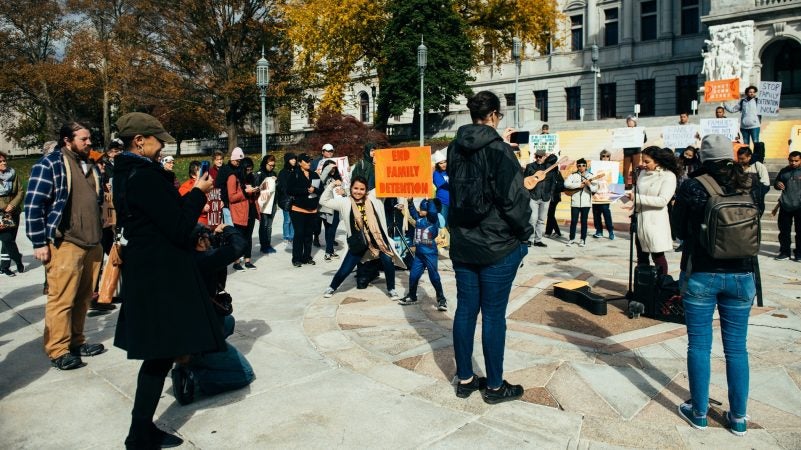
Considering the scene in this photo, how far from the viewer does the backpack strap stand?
382 cm

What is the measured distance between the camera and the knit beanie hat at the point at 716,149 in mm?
3871

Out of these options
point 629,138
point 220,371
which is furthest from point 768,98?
point 220,371

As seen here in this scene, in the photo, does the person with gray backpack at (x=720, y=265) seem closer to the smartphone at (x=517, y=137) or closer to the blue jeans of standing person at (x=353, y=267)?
the smartphone at (x=517, y=137)

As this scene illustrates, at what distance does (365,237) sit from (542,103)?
42.1 m

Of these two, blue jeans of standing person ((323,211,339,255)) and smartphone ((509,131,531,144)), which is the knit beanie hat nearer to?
smartphone ((509,131,531,144))

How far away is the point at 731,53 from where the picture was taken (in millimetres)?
30156

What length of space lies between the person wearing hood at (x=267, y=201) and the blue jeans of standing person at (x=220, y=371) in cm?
704

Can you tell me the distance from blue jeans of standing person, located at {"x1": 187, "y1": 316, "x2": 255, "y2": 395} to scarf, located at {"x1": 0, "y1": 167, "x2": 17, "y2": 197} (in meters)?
6.74

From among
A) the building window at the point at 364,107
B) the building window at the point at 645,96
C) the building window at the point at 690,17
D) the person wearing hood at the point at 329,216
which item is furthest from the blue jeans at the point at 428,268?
the building window at the point at 364,107

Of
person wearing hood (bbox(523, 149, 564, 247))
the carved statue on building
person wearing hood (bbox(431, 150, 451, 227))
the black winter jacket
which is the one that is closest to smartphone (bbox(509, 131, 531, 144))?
the black winter jacket

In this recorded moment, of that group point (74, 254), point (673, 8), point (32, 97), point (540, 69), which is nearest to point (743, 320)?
point (74, 254)

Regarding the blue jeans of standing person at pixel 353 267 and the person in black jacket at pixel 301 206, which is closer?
the blue jeans of standing person at pixel 353 267

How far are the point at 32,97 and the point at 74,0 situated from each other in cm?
728

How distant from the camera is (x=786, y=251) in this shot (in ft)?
34.3
